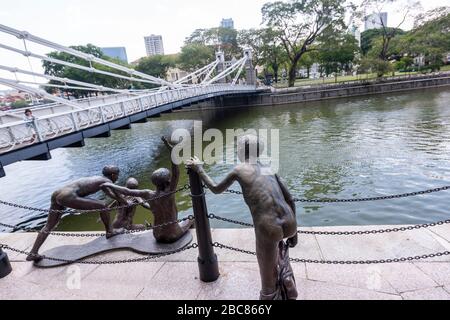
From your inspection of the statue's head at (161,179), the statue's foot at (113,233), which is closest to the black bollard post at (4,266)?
the statue's foot at (113,233)

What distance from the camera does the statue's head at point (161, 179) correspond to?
3.32 meters

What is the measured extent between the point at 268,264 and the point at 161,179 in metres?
1.67

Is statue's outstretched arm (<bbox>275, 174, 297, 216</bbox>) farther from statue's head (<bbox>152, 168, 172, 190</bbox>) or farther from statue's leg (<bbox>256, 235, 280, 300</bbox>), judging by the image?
statue's head (<bbox>152, 168, 172, 190</bbox>)

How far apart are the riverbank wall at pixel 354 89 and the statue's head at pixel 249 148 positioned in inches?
1175

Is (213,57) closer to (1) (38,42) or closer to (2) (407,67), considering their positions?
(2) (407,67)

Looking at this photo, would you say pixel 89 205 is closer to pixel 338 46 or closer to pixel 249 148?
pixel 249 148

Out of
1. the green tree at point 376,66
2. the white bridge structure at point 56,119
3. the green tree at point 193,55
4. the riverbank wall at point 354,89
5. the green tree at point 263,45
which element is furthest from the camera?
the green tree at point 193,55

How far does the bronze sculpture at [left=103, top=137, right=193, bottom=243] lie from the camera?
3.33m

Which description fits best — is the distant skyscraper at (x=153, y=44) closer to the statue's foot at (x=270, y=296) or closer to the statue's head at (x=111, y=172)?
the statue's head at (x=111, y=172)

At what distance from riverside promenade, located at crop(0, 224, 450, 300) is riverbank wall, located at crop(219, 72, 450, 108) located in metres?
28.8

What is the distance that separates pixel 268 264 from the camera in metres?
2.18

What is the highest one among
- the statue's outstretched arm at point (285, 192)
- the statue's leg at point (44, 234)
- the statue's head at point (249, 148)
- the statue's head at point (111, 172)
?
the statue's head at point (249, 148)

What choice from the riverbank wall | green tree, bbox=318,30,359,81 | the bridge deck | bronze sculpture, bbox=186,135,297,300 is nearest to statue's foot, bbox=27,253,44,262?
bronze sculpture, bbox=186,135,297,300

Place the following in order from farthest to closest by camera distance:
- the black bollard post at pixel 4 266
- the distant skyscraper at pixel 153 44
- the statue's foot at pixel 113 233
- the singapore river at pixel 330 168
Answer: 1. the distant skyscraper at pixel 153 44
2. the singapore river at pixel 330 168
3. the statue's foot at pixel 113 233
4. the black bollard post at pixel 4 266
